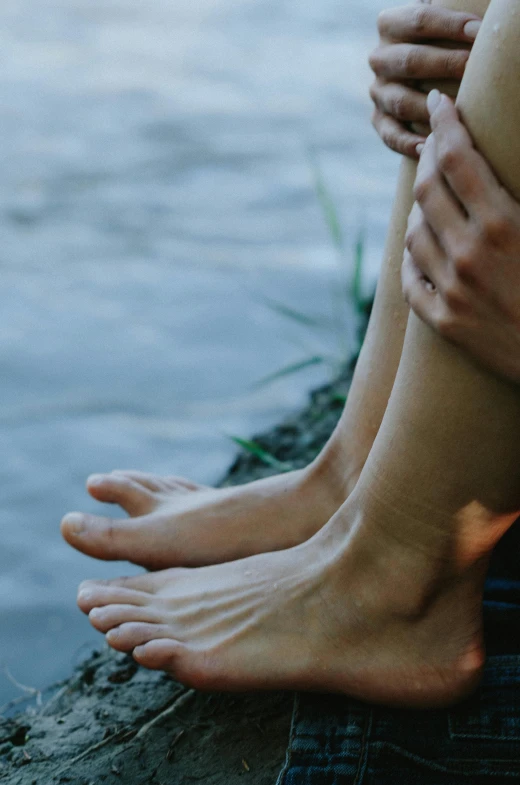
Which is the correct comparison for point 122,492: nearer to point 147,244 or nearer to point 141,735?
point 141,735

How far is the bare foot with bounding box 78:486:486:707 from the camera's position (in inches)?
46.8

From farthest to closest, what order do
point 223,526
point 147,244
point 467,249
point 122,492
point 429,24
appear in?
point 147,244, point 122,492, point 223,526, point 429,24, point 467,249

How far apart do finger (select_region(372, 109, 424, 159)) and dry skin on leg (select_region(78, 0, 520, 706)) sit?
244 millimetres

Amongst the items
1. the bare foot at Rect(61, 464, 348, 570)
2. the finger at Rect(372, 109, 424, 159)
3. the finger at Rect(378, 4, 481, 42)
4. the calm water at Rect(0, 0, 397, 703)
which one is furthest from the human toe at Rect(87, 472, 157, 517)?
the finger at Rect(378, 4, 481, 42)

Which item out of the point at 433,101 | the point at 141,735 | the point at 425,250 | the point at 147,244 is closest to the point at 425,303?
the point at 425,250

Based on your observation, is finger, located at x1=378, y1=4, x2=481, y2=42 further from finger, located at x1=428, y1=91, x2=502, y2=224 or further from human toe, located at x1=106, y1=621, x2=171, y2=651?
human toe, located at x1=106, y1=621, x2=171, y2=651

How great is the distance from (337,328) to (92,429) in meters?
0.73

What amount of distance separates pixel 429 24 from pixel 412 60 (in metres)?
0.05

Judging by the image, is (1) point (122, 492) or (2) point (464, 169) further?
(1) point (122, 492)

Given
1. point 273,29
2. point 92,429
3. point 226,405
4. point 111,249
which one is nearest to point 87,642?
point 92,429

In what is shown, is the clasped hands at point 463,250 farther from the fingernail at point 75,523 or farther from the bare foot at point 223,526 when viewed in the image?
the fingernail at point 75,523

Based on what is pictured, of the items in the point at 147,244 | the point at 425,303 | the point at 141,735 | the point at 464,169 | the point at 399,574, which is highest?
the point at 464,169

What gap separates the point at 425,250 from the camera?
3.42 feet

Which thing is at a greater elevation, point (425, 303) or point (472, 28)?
point (472, 28)
